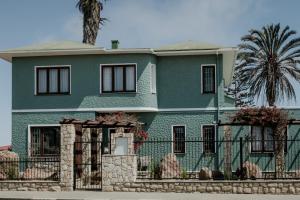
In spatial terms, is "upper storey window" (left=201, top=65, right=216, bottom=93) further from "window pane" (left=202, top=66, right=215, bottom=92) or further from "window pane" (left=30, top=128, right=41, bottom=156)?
"window pane" (left=30, top=128, right=41, bottom=156)

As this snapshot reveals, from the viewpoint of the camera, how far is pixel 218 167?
30156 millimetres

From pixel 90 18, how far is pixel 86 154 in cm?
1900

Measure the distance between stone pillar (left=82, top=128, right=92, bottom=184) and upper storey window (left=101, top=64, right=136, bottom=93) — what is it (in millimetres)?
6282

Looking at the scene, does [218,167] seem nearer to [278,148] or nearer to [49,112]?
[278,148]

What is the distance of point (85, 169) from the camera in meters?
24.4

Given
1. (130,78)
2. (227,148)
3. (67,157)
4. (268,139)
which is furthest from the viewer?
(130,78)

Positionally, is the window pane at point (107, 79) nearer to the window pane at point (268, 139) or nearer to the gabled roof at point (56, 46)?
the gabled roof at point (56, 46)

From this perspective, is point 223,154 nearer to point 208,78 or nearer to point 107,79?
point 208,78

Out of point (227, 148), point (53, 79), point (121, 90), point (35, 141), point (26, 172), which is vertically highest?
point (53, 79)

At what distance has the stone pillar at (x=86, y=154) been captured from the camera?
954 inches

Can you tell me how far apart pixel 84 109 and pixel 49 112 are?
6.31 ft

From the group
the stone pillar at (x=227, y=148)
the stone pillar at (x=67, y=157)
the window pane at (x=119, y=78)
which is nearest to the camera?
the stone pillar at (x=67, y=157)

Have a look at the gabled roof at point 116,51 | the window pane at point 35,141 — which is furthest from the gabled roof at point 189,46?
the window pane at point 35,141

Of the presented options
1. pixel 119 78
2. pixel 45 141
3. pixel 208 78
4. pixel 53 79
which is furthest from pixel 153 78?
pixel 45 141
